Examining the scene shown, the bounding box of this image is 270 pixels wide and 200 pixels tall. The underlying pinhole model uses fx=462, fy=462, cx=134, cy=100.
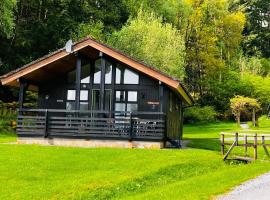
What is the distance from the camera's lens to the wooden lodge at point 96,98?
72.2 ft

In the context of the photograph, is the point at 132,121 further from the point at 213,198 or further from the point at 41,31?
the point at 41,31

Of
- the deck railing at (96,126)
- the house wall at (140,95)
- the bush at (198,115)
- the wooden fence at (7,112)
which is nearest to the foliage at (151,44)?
the bush at (198,115)

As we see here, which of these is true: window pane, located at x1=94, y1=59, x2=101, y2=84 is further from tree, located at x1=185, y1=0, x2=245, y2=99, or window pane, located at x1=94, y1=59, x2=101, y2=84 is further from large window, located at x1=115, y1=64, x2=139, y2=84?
tree, located at x1=185, y1=0, x2=245, y2=99

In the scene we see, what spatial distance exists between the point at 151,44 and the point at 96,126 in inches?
908

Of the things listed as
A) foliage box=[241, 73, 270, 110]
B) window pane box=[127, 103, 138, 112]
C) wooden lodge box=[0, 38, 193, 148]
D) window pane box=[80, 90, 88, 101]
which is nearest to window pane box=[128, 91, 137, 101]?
wooden lodge box=[0, 38, 193, 148]

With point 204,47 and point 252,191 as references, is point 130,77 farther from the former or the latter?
point 204,47

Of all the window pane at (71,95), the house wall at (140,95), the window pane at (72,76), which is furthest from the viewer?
the window pane at (72,76)

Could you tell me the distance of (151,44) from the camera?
4428 cm

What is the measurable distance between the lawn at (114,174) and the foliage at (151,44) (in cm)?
2493

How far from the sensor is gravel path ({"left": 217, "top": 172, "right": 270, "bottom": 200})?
35.9 ft

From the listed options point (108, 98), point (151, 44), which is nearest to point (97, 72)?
point (108, 98)

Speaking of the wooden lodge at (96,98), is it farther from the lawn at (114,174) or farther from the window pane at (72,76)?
the lawn at (114,174)

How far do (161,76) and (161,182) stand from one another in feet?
29.2

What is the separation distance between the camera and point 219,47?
218 ft
